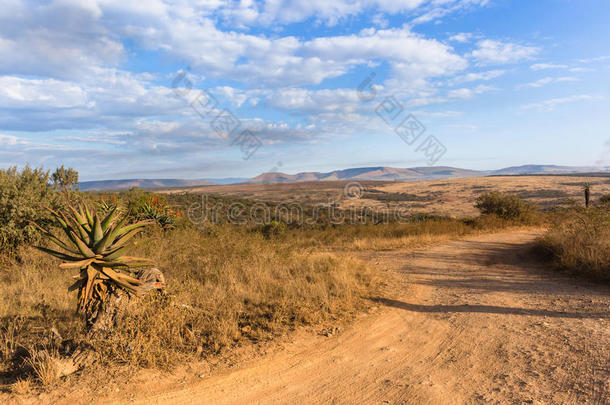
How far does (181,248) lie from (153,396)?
5.19m

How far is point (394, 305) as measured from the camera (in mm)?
6129

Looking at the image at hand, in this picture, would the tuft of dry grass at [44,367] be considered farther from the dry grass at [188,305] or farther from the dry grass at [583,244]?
the dry grass at [583,244]

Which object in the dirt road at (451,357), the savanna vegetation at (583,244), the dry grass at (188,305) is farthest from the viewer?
the savanna vegetation at (583,244)

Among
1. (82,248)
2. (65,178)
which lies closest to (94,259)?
(82,248)

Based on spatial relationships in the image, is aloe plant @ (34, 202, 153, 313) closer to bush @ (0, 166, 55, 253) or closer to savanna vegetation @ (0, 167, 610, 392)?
savanna vegetation @ (0, 167, 610, 392)

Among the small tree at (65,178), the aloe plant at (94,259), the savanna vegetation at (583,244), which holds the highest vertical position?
the small tree at (65,178)

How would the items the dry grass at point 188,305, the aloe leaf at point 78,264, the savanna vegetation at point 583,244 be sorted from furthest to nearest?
the savanna vegetation at point 583,244 < the dry grass at point 188,305 < the aloe leaf at point 78,264

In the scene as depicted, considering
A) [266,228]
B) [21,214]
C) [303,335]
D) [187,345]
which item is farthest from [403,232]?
[21,214]

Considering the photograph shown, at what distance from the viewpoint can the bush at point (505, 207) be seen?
56.4 ft

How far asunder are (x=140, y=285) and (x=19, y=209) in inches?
215

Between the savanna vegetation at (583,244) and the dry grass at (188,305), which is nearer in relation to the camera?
the dry grass at (188,305)

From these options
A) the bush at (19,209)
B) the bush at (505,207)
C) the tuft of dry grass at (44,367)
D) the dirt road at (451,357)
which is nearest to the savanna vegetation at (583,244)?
the dirt road at (451,357)

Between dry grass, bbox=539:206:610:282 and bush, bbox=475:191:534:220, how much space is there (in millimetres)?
6647

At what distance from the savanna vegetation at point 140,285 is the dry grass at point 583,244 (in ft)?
0.15
